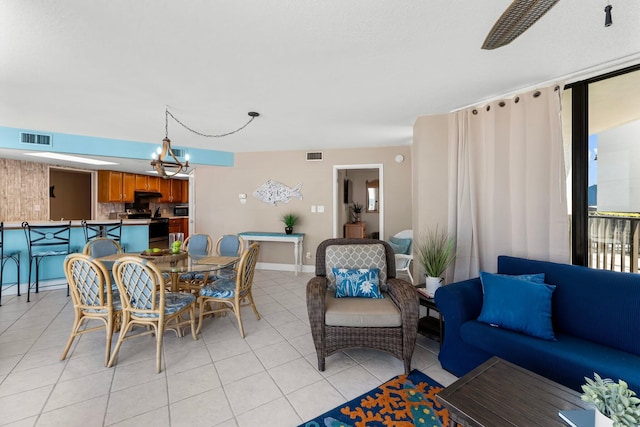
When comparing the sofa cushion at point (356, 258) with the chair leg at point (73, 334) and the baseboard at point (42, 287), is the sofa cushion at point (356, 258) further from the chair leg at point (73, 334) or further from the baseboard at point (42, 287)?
the baseboard at point (42, 287)

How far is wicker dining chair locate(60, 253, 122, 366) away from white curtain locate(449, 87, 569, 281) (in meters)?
3.33

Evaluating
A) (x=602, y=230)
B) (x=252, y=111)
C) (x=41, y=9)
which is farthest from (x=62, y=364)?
(x=602, y=230)

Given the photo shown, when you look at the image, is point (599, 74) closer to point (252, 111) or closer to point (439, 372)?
point (439, 372)

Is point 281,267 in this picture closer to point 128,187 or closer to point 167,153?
point 167,153

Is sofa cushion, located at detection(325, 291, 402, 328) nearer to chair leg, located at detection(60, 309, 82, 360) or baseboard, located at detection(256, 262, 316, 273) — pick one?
chair leg, located at detection(60, 309, 82, 360)

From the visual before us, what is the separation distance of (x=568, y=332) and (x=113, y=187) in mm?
8243

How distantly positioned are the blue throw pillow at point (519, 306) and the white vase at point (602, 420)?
93cm

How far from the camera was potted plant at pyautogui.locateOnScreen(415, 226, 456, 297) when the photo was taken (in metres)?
2.51

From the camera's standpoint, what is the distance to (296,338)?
263 centimetres

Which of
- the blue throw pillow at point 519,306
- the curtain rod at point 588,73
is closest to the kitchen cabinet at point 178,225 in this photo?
the blue throw pillow at point 519,306

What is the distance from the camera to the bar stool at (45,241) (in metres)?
3.69

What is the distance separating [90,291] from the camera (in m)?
2.23

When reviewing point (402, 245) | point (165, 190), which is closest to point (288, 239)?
point (402, 245)

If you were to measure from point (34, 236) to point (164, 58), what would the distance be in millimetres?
3773
